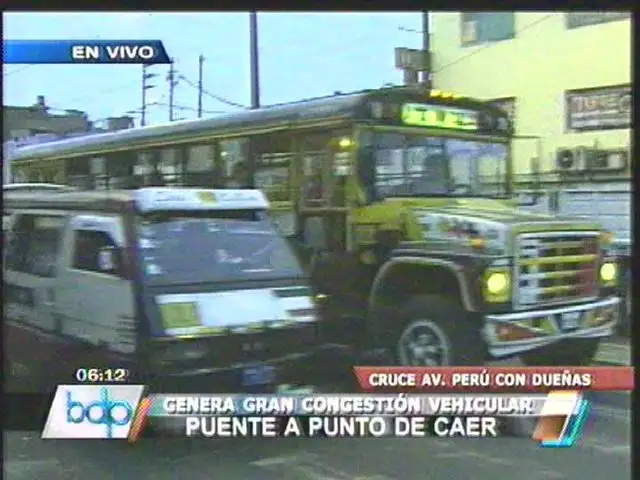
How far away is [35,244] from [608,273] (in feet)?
8.06

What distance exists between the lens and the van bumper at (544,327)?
393 cm

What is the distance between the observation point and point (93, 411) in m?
3.99

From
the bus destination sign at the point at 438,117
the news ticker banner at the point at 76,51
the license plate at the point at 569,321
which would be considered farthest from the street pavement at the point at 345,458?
the news ticker banner at the point at 76,51

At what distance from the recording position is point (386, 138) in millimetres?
4012

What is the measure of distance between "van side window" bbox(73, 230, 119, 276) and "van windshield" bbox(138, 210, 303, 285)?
14 cm

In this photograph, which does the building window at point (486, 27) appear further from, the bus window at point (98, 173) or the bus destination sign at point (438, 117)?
the bus window at point (98, 173)

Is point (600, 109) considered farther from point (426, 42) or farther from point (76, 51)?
point (76, 51)

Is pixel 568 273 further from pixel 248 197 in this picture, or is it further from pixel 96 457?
pixel 96 457

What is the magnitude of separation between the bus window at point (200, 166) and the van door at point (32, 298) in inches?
22.7

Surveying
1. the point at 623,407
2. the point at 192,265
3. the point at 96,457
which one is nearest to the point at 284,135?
the point at 192,265

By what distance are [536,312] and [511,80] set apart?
994mm

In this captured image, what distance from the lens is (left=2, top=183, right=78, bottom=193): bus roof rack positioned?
4000 mm

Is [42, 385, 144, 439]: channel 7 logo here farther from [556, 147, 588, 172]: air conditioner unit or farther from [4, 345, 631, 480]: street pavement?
[556, 147, 588, 172]: air conditioner unit

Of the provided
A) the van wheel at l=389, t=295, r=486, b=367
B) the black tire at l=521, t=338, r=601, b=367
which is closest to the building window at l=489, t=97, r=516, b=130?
the van wheel at l=389, t=295, r=486, b=367
